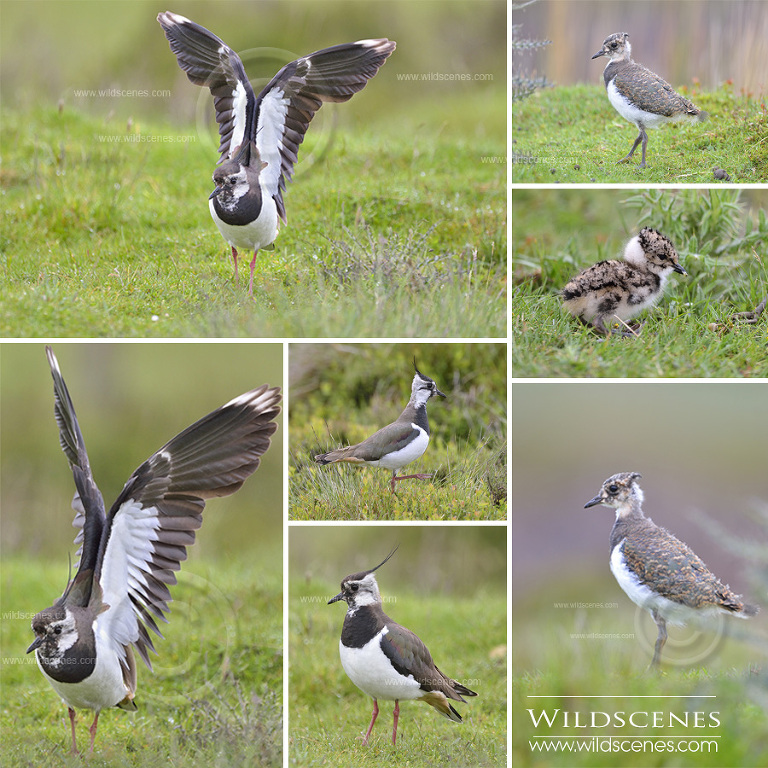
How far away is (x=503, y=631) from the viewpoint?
641 cm

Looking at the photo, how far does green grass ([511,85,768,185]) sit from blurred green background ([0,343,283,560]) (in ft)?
9.03

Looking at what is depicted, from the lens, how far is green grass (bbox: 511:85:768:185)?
237 inches

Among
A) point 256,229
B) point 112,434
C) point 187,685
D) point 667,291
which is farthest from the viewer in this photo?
point 112,434

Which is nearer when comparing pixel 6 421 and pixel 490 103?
pixel 6 421

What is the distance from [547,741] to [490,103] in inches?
214

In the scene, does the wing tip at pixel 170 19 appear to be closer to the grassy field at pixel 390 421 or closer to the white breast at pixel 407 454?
the grassy field at pixel 390 421

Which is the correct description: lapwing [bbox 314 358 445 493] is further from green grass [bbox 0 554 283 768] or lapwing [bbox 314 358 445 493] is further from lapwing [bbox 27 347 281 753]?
green grass [bbox 0 554 283 768]

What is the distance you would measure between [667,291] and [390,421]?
216 cm

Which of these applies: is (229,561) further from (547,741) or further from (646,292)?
(646,292)

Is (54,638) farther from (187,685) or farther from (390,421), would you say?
(390,421)

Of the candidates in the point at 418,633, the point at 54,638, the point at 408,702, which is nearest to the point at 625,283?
the point at 418,633

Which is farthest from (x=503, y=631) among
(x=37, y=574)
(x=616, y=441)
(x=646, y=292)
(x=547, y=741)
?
(x=37, y=574)

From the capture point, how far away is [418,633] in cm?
636

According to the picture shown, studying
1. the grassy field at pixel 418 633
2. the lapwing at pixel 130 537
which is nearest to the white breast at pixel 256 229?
the lapwing at pixel 130 537
